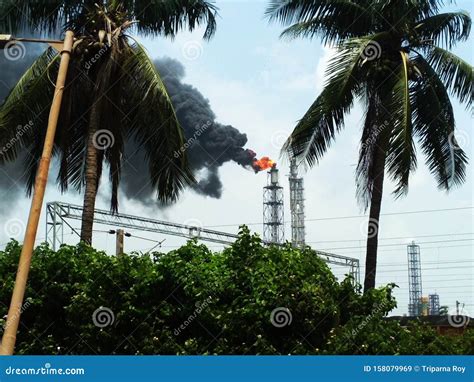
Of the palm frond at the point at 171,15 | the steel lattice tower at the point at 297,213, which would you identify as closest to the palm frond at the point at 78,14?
the palm frond at the point at 171,15

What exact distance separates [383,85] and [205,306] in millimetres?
7250

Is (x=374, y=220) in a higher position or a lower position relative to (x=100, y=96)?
lower

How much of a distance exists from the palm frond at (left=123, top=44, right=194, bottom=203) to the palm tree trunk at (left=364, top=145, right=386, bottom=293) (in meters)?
4.46

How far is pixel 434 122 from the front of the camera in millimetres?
16953

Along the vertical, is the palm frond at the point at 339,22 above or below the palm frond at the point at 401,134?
above

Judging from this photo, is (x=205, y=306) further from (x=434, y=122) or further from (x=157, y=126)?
(x=434, y=122)

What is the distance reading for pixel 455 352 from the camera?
520 inches

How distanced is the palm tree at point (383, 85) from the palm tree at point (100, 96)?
9.59 ft

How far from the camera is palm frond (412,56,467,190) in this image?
1702 centimetres

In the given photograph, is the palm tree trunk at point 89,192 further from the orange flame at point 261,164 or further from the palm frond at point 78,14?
the orange flame at point 261,164

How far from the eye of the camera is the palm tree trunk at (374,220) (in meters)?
16.2

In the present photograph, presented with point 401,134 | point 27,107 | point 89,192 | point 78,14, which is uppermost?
point 78,14

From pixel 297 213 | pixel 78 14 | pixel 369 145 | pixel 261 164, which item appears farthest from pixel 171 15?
pixel 297 213
